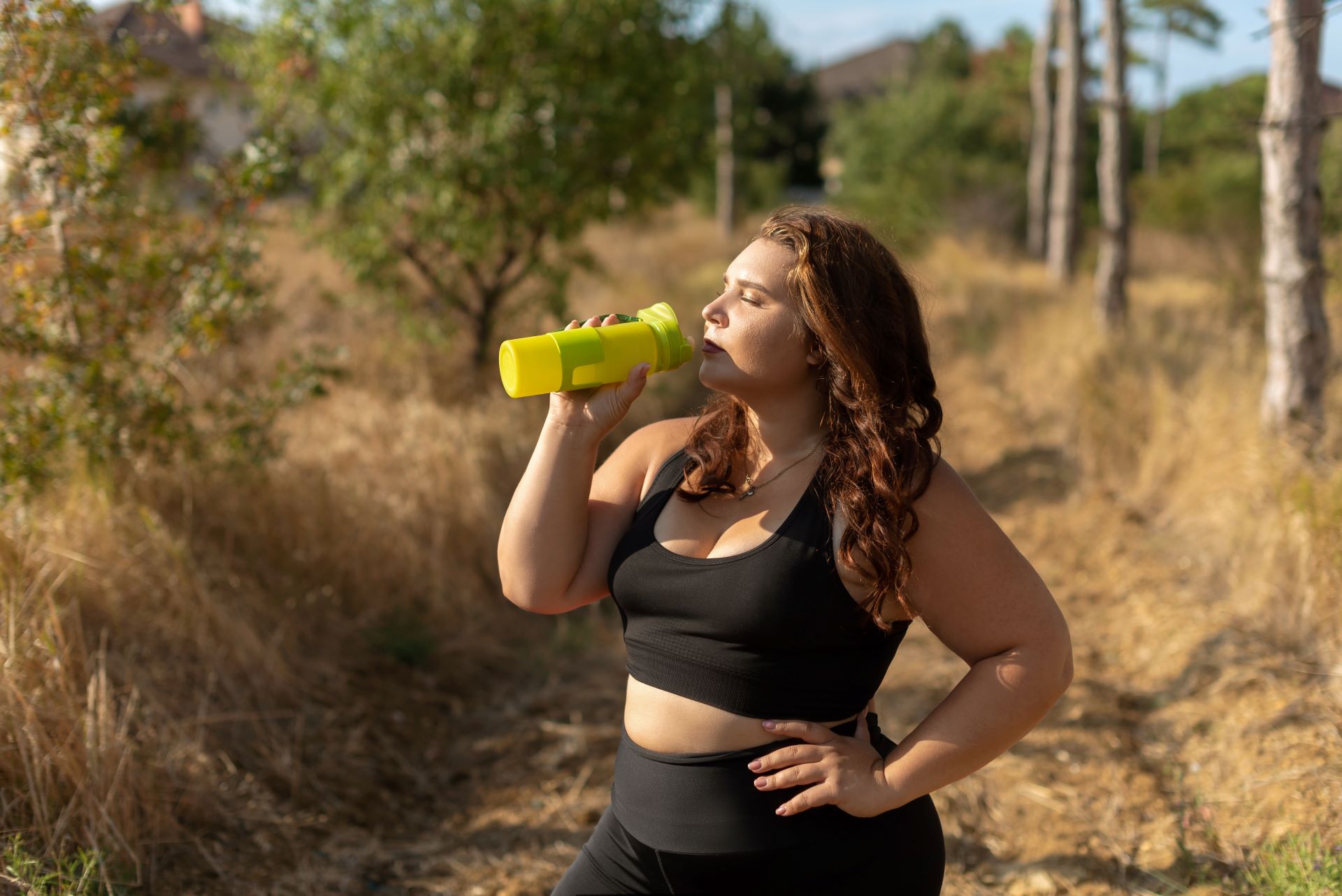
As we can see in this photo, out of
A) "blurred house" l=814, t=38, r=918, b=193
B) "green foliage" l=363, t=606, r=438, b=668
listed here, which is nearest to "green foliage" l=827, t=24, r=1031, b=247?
"green foliage" l=363, t=606, r=438, b=668

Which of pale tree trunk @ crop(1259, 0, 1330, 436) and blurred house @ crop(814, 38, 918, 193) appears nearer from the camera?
pale tree trunk @ crop(1259, 0, 1330, 436)

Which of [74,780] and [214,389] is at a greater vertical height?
[214,389]

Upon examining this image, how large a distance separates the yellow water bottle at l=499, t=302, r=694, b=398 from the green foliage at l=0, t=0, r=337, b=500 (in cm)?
284

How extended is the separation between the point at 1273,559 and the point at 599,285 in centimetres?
913

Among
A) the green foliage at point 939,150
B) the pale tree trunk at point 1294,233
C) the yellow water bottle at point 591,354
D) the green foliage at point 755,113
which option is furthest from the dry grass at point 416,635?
the green foliage at point 939,150

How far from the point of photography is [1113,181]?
10.6 meters

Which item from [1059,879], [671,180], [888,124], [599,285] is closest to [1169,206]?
[888,124]

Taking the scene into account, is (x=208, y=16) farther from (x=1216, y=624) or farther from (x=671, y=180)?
(x=1216, y=624)

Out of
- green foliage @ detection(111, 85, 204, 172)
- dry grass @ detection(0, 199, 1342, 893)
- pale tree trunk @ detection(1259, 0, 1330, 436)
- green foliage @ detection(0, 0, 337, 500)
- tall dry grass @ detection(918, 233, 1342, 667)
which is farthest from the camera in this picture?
green foliage @ detection(111, 85, 204, 172)

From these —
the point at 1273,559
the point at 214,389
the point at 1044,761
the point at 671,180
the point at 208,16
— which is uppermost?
the point at 208,16

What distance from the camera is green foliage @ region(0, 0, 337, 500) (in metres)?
4.00

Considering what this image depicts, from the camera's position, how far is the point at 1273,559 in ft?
14.8

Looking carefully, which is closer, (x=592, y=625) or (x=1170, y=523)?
(x=592, y=625)

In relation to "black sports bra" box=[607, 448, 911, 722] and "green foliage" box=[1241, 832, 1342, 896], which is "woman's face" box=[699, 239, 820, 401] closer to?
"black sports bra" box=[607, 448, 911, 722]
